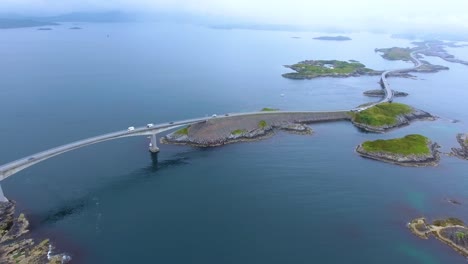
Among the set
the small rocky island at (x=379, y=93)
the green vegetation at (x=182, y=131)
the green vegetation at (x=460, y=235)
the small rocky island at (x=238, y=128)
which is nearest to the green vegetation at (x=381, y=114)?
the small rocky island at (x=238, y=128)

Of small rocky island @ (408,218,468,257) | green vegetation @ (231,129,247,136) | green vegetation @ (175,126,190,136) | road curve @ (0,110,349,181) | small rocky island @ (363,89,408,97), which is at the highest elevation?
road curve @ (0,110,349,181)

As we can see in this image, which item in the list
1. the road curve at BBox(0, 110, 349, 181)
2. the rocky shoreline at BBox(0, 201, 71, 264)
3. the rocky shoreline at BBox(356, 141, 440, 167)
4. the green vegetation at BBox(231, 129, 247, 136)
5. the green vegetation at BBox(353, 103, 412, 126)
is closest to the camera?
the rocky shoreline at BBox(0, 201, 71, 264)

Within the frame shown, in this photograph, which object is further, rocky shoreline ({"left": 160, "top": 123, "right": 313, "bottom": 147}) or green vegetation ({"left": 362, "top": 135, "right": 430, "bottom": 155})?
rocky shoreline ({"left": 160, "top": 123, "right": 313, "bottom": 147})

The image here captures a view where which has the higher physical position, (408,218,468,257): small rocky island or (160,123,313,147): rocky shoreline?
(160,123,313,147): rocky shoreline

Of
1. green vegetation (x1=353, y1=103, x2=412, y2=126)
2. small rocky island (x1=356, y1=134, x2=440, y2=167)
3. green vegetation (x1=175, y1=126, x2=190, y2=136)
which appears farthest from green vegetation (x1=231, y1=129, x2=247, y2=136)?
green vegetation (x1=353, y1=103, x2=412, y2=126)

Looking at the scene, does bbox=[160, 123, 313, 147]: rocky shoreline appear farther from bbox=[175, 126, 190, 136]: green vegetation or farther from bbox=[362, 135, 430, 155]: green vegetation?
bbox=[362, 135, 430, 155]: green vegetation

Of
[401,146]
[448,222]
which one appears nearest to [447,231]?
[448,222]

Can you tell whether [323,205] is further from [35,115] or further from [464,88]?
[464,88]

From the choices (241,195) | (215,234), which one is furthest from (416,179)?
(215,234)
